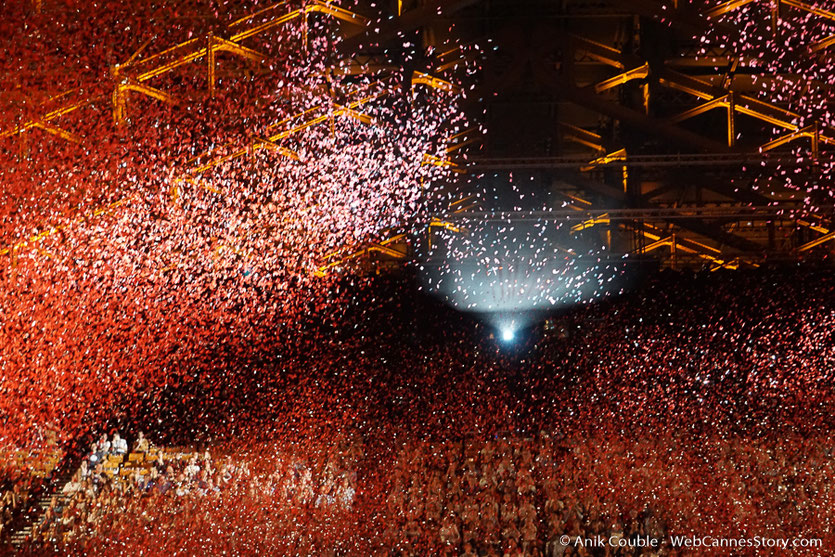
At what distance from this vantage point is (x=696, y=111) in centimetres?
887

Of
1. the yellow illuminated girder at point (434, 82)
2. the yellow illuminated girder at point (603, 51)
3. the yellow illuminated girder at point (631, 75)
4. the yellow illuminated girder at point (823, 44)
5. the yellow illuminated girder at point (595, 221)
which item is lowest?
the yellow illuminated girder at point (595, 221)

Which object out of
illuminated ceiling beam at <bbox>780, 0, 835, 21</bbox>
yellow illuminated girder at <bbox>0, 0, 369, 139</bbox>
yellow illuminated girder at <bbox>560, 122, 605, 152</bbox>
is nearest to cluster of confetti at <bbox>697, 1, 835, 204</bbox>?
illuminated ceiling beam at <bbox>780, 0, 835, 21</bbox>

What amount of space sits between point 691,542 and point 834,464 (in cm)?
199

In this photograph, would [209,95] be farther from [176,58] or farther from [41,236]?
[41,236]

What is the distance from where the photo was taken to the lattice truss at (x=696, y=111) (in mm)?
7781

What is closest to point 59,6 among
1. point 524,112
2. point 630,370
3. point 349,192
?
point 349,192

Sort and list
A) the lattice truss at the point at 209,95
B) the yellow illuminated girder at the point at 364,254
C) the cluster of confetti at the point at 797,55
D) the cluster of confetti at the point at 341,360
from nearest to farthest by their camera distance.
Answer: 1. the lattice truss at the point at 209,95
2. the cluster of confetti at the point at 341,360
3. the cluster of confetti at the point at 797,55
4. the yellow illuminated girder at the point at 364,254

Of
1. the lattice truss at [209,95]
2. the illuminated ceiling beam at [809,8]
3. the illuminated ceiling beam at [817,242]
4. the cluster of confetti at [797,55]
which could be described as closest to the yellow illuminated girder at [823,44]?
the cluster of confetti at [797,55]

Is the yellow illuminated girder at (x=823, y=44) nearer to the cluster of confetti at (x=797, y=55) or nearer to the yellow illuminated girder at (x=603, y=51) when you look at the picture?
the cluster of confetti at (x=797, y=55)

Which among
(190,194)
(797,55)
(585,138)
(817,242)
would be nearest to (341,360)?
(190,194)

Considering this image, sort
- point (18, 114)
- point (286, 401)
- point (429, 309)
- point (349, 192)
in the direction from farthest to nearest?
point (286, 401) < point (429, 309) < point (349, 192) < point (18, 114)

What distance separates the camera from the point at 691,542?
26.1 feet

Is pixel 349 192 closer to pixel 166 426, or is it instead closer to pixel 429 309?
pixel 429 309

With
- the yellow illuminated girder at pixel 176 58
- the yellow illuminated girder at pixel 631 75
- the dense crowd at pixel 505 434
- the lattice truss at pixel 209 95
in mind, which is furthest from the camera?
the yellow illuminated girder at pixel 631 75
